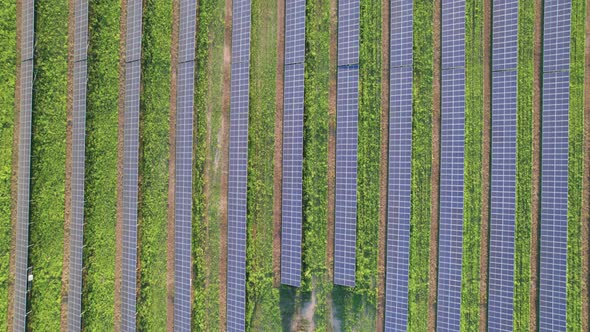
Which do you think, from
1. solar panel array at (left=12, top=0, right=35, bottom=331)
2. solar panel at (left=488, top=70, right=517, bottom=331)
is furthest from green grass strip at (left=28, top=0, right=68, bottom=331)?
solar panel at (left=488, top=70, right=517, bottom=331)

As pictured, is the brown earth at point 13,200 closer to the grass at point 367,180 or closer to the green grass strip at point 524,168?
the grass at point 367,180

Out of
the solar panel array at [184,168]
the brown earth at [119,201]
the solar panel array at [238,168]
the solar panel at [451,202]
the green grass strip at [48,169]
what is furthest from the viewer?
the brown earth at [119,201]

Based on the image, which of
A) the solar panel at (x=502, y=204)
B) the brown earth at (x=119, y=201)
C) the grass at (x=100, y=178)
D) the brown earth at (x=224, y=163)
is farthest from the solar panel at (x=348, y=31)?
the grass at (x=100, y=178)

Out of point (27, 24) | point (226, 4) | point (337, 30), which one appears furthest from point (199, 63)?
point (27, 24)

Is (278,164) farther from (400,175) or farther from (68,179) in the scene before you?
(68,179)

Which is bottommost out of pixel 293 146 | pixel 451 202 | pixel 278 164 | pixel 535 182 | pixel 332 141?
pixel 451 202

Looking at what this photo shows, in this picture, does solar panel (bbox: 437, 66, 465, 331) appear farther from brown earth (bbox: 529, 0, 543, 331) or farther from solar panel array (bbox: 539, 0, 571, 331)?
solar panel array (bbox: 539, 0, 571, 331)

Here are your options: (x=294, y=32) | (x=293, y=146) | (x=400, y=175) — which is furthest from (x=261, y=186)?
(x=294, y=32)
